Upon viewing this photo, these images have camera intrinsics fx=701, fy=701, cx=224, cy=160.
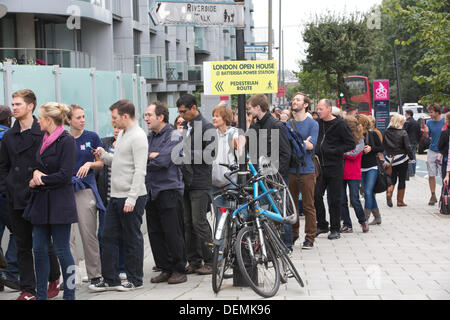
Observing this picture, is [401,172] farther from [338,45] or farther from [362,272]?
[338,45]

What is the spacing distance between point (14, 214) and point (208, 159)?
234 cm

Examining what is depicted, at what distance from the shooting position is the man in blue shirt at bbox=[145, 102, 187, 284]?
24.4ft

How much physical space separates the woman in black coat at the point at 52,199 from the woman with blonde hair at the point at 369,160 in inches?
258

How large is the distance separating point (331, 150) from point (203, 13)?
3.62m

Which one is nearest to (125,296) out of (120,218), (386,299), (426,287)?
(120,218)

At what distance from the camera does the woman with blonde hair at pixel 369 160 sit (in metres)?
11.7

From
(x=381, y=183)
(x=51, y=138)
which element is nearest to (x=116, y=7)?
(x=381, y=183)

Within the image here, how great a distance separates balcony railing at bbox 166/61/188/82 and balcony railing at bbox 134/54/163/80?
18.5 feet

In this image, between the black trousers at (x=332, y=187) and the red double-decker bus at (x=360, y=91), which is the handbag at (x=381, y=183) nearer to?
the black trousers at (x=332, y=187)

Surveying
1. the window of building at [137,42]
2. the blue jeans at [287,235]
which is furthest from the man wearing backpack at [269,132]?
the window of building at [137,42]

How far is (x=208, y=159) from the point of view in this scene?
7992 mm

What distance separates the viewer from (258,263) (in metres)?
6.50

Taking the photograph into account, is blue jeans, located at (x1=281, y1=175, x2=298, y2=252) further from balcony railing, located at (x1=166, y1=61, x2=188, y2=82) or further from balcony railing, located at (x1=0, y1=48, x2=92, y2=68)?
balcony railing, located at (x1=166, y1=61, x2=188, y2=82)

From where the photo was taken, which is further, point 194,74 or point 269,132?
point 194,74
